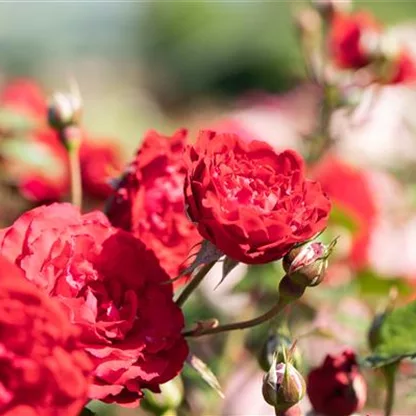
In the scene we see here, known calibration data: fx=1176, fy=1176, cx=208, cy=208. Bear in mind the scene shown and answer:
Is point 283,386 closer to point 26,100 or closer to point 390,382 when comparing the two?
point 390,382

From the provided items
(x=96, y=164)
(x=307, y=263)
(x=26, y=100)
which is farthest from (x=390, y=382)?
(x=26, y=100)

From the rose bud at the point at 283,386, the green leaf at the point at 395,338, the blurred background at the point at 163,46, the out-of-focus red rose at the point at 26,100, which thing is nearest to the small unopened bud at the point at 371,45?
the out-of-focus red rose at the point at 26,100

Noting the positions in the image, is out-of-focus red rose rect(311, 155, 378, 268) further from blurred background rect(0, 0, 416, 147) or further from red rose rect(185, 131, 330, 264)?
blurred background rect(0, 0, 416, 147)

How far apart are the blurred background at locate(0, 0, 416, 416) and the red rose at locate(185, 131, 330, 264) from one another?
0.29 m

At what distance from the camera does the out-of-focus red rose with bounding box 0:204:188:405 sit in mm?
883

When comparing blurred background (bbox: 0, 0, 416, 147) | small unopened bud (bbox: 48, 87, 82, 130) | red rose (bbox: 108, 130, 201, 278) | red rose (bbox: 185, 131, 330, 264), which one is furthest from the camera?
blurred background (bbox: 0, 0, 416, 147)

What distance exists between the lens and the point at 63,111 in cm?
130

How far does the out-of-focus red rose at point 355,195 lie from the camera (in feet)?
6.30

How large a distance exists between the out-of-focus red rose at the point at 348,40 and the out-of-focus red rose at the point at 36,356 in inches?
42.1

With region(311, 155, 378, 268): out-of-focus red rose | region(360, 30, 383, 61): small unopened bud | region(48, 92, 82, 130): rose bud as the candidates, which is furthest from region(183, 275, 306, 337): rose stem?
region(311, 155, 378, 268): out-of-focus red rose

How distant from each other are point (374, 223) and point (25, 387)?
1.29 metres

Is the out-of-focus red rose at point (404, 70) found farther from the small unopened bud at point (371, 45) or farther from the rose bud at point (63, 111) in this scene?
the rose bud at point (63, 111)

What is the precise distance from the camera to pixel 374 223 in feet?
6.63

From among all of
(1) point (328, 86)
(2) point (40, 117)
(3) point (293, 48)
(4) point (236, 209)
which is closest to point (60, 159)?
(2) point (40, 117)
